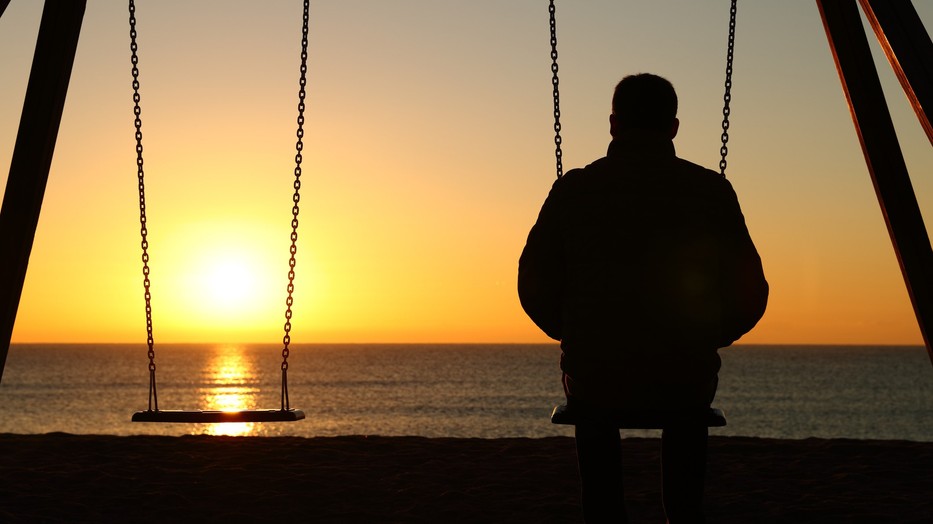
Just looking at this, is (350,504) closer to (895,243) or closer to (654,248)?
(895,243)

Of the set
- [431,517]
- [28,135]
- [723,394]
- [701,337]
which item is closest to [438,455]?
[431,517]

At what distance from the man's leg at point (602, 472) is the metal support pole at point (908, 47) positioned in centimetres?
290

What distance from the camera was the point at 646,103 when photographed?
3.38 metres

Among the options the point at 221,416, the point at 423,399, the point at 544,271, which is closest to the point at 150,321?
the point at 221,416

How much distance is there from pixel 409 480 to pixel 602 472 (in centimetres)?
499

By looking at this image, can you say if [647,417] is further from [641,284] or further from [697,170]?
[697,170]

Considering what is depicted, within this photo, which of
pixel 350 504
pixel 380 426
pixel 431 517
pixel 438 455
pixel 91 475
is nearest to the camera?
pixel 431 517

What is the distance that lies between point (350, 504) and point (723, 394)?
3421 inches

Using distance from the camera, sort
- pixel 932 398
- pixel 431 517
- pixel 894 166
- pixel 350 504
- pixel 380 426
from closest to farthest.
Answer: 1. pixel 894 166
2. pixel 431 517
3. pixel 350 504
4. pixel 380 426
5. pixel 932 398

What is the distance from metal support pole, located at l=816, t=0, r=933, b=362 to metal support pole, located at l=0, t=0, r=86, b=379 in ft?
13.3

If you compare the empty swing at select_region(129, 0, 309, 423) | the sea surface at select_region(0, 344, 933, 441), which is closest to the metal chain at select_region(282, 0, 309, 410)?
the empty swing at select_region(129, 0, 309, 423)

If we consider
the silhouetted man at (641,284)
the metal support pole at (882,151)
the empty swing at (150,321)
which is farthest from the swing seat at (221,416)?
the metal support pole at (882,151)

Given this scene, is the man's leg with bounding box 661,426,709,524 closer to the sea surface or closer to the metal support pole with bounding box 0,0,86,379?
the metal support pole with bounding box 0,0,86,379

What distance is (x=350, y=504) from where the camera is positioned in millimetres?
7414
